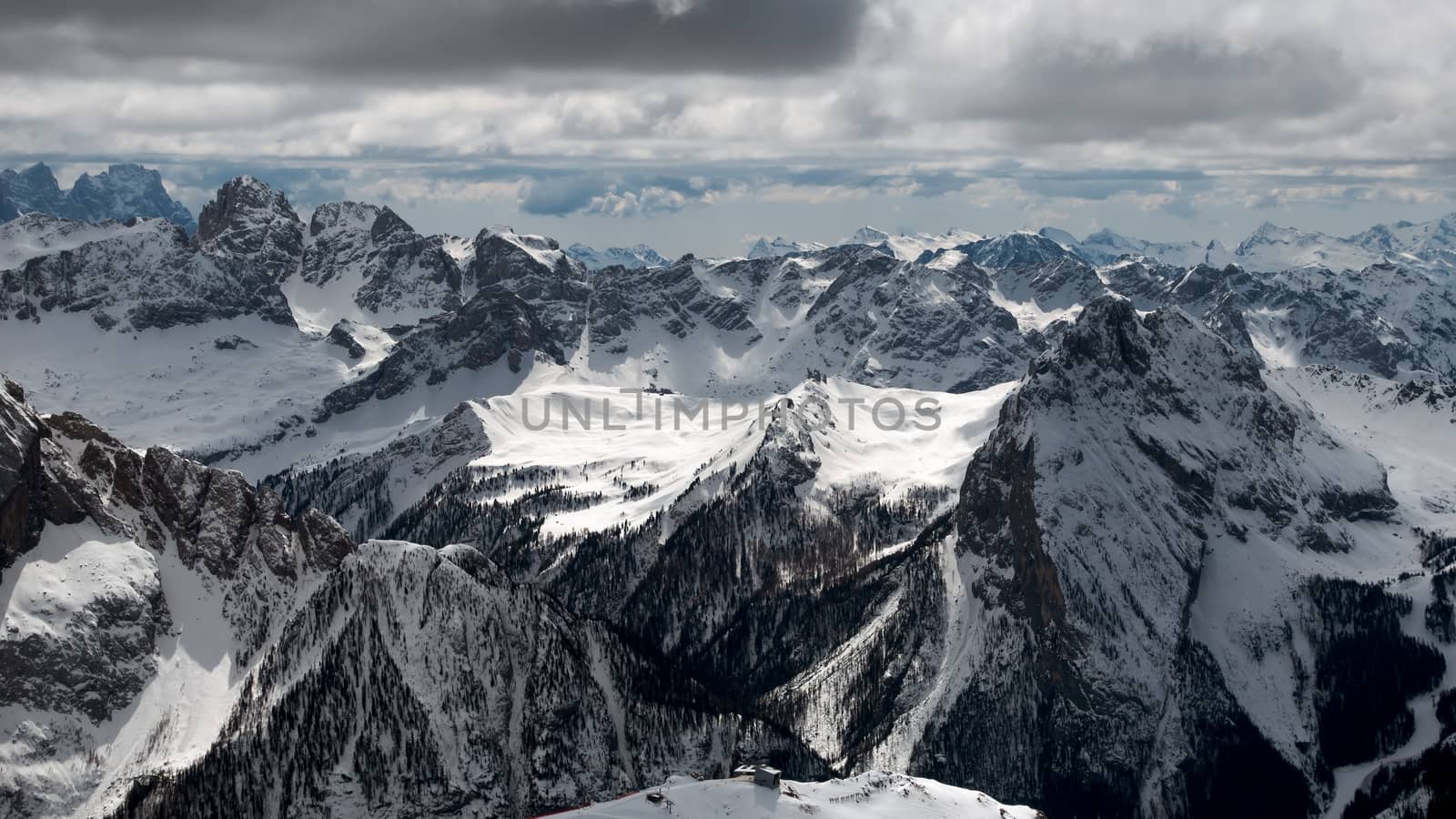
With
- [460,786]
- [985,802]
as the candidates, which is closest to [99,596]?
[460,786]

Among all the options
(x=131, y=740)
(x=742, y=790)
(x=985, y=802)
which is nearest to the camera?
(x=742, y=790)

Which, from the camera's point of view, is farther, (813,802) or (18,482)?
(18,482)

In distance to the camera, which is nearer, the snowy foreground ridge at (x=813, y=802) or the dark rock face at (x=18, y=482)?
the snowy foreground ridge at (x=813, y=802)

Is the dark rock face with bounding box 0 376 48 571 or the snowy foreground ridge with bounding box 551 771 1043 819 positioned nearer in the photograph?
the snowy foreground ridge with bounding box 551 771 1043 819

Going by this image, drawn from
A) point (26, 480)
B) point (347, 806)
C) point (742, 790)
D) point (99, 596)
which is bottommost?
point (347, 806)

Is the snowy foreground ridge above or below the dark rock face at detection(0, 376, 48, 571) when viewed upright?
below

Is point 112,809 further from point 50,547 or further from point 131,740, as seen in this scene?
point 50,547

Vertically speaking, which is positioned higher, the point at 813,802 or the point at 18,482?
the point at 18,482

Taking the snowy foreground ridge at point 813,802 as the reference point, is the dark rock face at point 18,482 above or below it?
above
